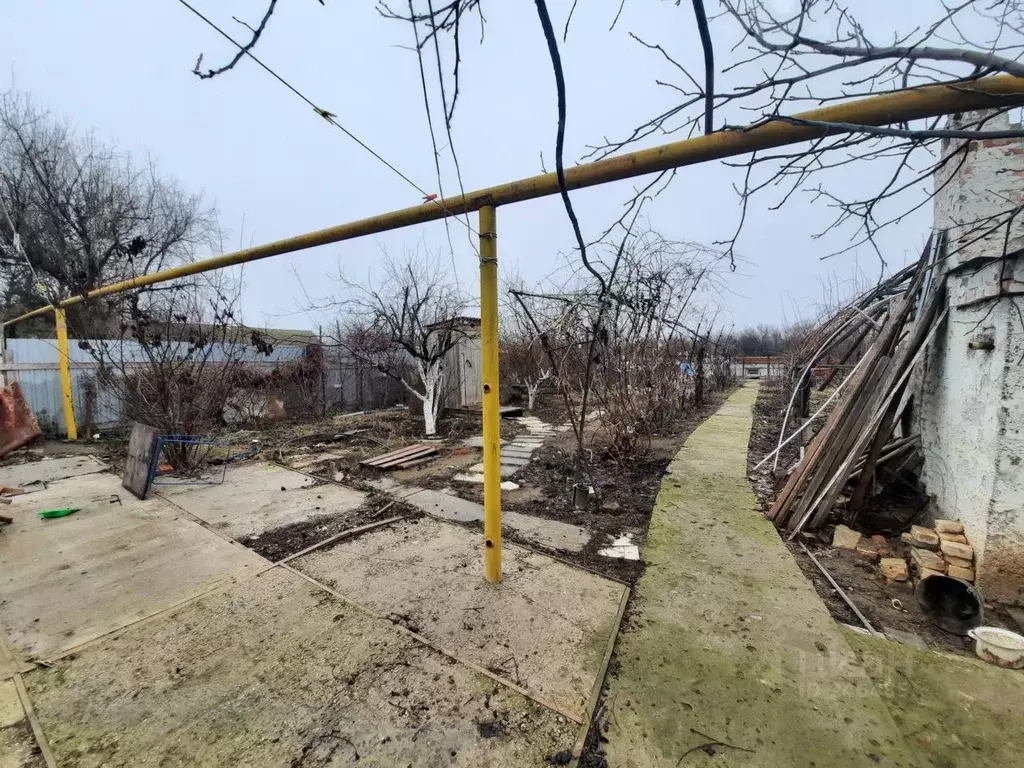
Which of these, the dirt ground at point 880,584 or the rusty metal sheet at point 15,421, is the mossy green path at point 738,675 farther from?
the rusty metal sheet at point 15,421

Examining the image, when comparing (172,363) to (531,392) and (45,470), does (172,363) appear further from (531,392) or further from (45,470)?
(531,392)

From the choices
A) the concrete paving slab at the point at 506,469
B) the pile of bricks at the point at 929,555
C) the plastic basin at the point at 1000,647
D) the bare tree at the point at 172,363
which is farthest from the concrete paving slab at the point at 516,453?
the plastic basin at the point at 1000,647

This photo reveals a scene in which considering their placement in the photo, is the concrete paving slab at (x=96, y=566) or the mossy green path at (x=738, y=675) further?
the concrete paving slab at (x=96, y=566)

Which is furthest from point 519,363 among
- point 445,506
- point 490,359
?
point 490,359

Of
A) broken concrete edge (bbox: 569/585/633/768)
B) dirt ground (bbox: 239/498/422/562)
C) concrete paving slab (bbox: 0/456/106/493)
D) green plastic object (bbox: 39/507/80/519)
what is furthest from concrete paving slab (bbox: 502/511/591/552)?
concrete paving slab (bbox: 0/456/106/493)

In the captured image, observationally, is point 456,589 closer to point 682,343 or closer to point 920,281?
point 920,281

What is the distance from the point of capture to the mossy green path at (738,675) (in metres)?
1.46

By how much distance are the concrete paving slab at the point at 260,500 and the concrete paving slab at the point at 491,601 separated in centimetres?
85

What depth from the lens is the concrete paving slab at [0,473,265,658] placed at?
2.18 metres

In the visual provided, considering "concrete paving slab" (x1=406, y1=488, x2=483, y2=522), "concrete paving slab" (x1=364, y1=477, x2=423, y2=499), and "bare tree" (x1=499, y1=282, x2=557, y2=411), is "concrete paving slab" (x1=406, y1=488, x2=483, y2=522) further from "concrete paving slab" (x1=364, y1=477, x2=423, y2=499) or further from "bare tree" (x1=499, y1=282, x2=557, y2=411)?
"bare tree" (x1=499, y1=282, x2=557, y2=411)

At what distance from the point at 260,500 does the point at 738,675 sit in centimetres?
423

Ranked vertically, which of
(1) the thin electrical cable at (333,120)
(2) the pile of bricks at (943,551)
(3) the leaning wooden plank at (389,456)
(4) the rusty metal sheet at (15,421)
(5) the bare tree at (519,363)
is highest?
(1) the thin electrical cable at (333,120)

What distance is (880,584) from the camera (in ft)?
8.63

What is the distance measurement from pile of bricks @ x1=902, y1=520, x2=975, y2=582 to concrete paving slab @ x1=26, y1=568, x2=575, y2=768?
103 inches
